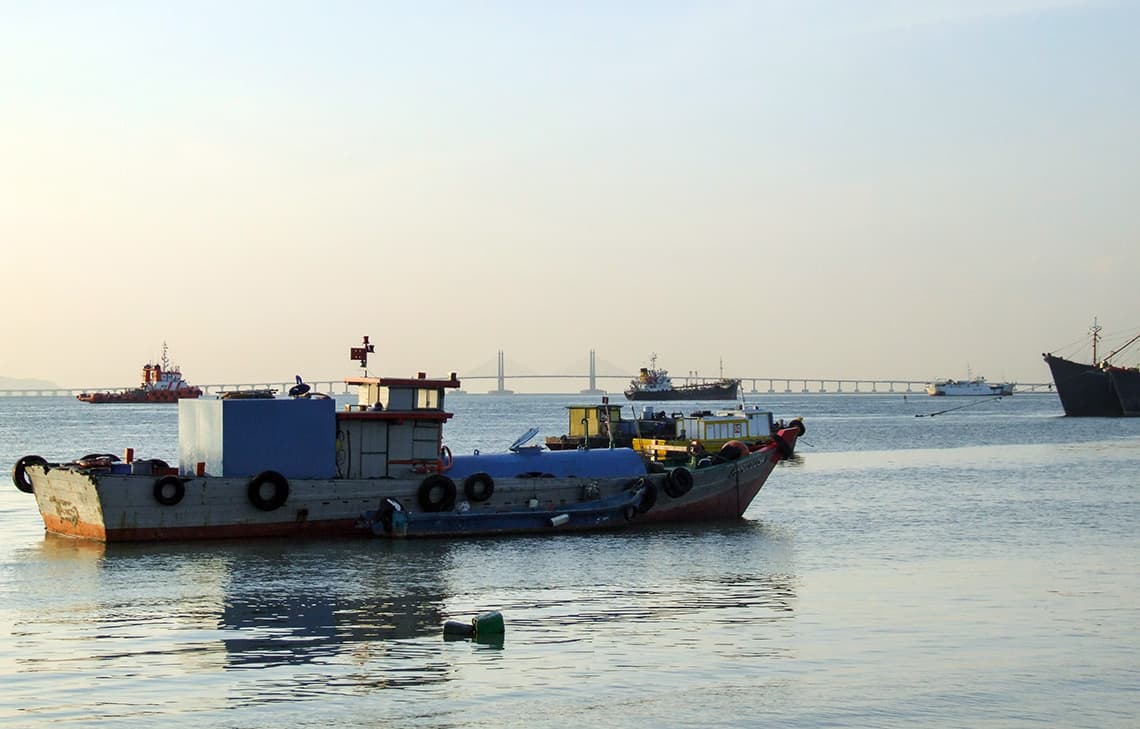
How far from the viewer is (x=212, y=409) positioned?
111ft

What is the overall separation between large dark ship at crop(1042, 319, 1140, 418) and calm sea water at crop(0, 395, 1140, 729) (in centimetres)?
11150

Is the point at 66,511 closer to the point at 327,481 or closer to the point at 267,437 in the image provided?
the point at 267,437

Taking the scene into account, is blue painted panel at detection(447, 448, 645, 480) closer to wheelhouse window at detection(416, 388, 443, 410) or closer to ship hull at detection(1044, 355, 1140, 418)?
wheelhouse window at detection(416, 388, 443, 410)

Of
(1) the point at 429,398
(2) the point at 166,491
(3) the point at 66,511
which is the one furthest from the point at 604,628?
(3) the point at 66,511

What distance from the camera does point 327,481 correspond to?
3422cm

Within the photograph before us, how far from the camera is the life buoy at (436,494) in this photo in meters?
35.1

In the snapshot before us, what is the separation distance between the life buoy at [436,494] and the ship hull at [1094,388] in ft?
411

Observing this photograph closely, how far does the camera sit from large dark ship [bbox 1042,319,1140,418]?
144m

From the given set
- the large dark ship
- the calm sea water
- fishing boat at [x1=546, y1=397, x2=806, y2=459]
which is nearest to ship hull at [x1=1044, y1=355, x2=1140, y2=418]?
the large dark ship

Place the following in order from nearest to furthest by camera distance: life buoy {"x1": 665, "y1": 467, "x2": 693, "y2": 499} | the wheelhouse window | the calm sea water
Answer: the calm sea water < the wheelhouse window < life buoy {"x1": 665, "y1": 467, "x2": 693, "y2": 499}

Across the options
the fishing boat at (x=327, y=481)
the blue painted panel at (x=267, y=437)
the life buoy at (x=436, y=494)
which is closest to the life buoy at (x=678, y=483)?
the fishing boat at (x=327, y=481)

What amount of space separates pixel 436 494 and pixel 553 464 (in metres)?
4.04

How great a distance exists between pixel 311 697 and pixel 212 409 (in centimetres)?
1709

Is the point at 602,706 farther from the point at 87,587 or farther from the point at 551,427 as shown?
the point at 551,427
